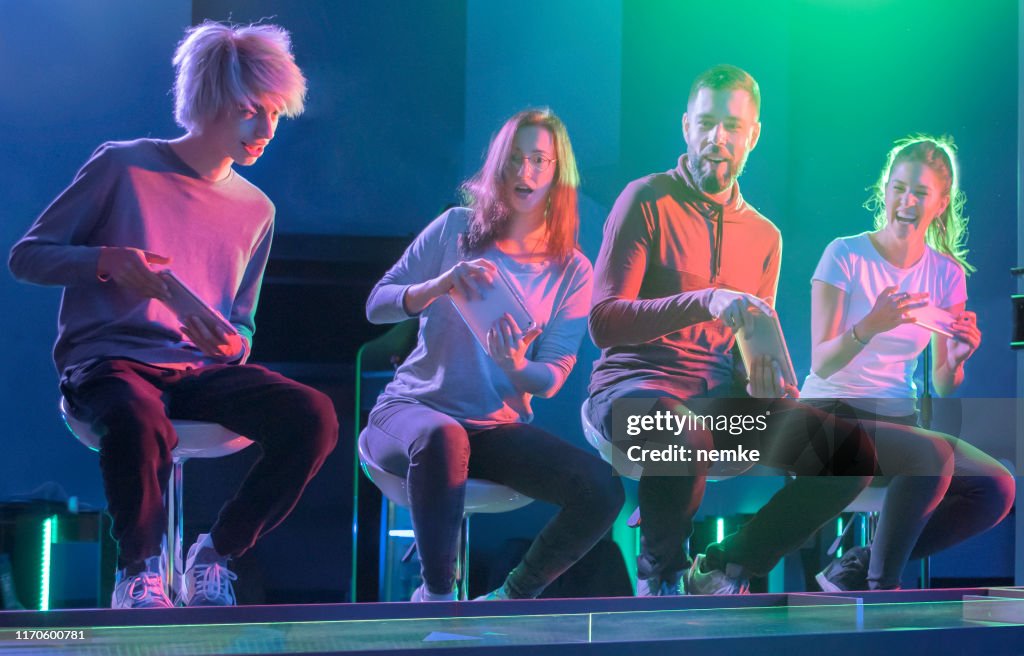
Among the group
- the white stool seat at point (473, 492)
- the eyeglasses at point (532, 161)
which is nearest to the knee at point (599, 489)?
the white stool seat at point (473, 492)

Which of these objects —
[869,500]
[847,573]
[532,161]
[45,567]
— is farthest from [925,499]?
[45,567]

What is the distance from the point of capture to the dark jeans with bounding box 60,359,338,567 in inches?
113

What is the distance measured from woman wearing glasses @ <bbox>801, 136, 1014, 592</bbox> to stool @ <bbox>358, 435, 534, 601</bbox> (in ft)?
3.56

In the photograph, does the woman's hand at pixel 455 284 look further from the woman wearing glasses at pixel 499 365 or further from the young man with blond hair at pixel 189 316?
the young man with blond hair at pixel 189 316

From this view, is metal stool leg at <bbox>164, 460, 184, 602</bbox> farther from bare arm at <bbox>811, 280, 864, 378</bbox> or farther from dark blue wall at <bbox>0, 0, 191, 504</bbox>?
bare arm at <bbox>811, 280, 864, 378</bbox>

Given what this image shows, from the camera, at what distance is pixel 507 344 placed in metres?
3.22

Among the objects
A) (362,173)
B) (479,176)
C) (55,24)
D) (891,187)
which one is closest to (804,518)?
(891,187)

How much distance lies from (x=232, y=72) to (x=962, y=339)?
8.48 feet

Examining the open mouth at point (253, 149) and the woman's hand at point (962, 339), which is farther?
the woman's hand at point (962, 339)

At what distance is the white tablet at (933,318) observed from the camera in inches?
147

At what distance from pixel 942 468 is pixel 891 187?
0.98m

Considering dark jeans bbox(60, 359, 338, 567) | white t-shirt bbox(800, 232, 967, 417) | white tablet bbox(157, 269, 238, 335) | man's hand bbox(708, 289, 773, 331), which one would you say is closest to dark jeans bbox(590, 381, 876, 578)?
white t-shirt bbox(800, 232, 967, 417)

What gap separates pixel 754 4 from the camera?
141 inches

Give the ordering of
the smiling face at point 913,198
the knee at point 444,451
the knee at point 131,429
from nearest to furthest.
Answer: the knee at point 131,429, the knee at point 444,451, the smiling face at point 913,198
